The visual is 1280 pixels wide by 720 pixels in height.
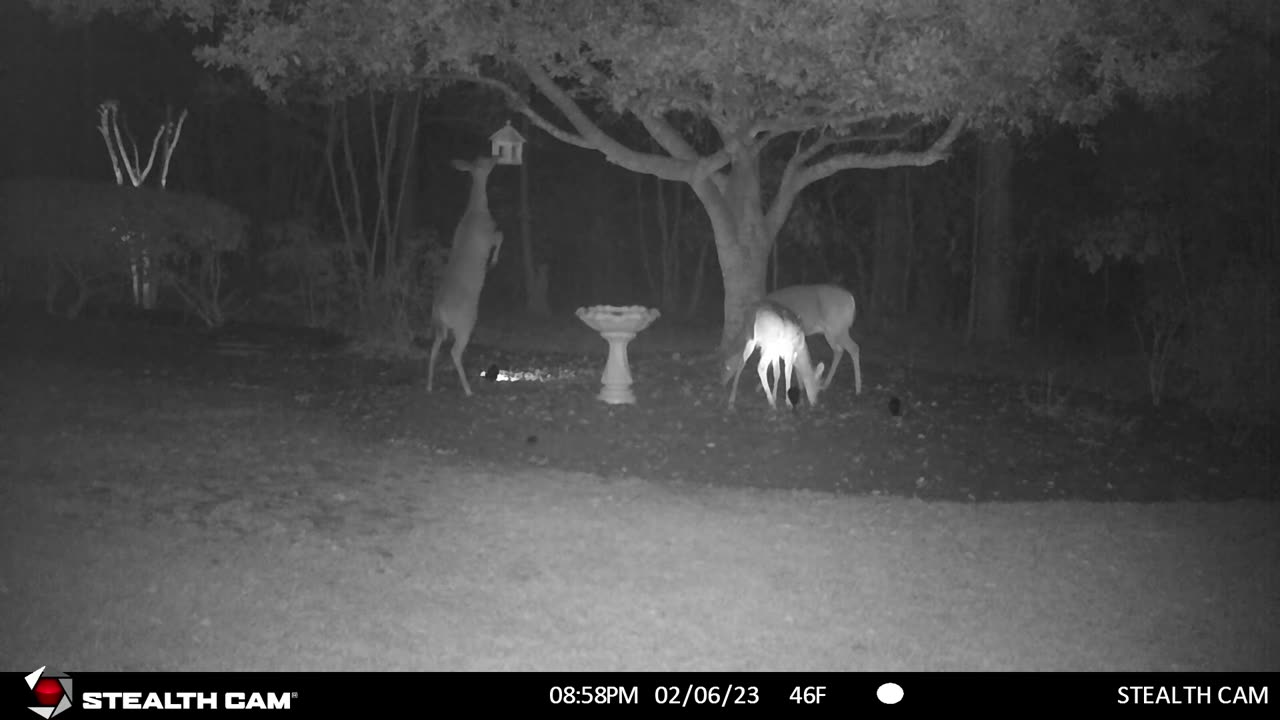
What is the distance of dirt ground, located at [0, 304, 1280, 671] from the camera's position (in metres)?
5.26

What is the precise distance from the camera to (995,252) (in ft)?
68.2

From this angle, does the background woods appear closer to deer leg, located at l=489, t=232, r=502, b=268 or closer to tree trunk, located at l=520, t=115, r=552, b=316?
tree trunk, located at l=520, t=115, r=552, b=316

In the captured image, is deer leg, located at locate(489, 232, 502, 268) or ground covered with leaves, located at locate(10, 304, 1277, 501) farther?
deer leg, located at locate(489, 232, 502, 268)

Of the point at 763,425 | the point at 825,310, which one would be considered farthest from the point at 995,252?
the point at 763,425

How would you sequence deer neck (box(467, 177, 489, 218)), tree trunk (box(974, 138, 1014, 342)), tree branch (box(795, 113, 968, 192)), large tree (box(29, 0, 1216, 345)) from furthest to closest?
tree trunk (box(974, 138, 1014, 342)), deer neck (box(467, 177, 489, 218)), tree branch (box(795, 113, 968, 192)), large tree (box(29, 0, 1216, 345))

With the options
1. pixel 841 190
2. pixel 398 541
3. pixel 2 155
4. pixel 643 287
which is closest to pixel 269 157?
pixel 2 155

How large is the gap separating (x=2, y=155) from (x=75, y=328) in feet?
33.9

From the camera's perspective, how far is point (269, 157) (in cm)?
3180

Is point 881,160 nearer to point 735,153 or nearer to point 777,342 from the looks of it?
point 735,153
